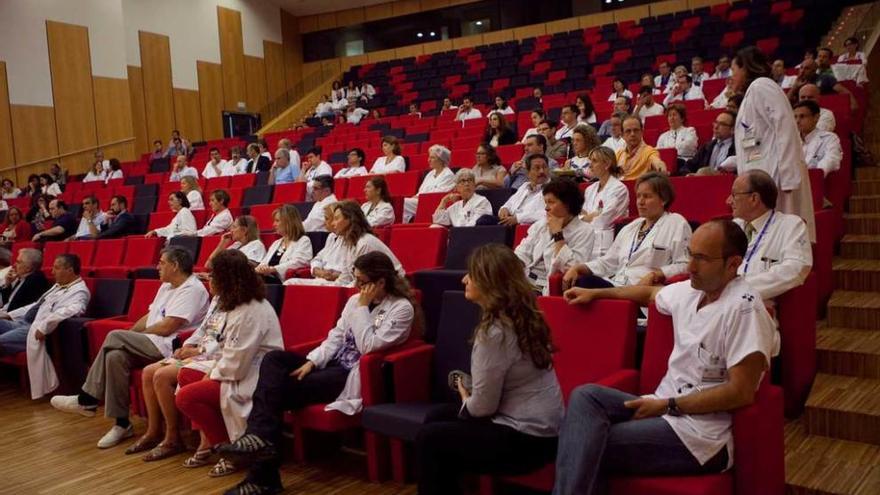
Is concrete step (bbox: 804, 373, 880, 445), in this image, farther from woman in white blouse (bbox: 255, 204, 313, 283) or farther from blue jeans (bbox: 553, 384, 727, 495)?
woman in white blouse (bbox: 255, 204, 313, 283)

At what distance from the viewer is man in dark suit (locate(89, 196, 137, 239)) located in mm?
5809

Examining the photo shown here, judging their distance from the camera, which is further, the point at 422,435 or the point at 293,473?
the point at 293,473

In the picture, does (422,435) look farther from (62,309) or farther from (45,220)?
(45,220)

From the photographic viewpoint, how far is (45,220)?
696 centimetres

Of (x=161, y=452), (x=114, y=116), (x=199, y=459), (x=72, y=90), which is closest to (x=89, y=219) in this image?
(x=161, y=452)

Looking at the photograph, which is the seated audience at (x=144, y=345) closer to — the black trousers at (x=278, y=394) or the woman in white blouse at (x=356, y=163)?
the black trousers at (x=278, y=394)

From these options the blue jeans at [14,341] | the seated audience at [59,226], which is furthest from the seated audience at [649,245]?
the seated audience at [59,226]

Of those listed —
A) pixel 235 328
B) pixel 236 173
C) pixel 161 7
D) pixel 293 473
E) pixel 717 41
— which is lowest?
pixel 293 473

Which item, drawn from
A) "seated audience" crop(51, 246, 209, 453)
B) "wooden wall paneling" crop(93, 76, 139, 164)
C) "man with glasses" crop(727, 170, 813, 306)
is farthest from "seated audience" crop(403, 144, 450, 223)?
"wooden wall paneling" crop(93, 76, 139, 164)

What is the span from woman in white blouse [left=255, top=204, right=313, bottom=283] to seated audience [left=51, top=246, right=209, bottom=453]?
584 millimetres

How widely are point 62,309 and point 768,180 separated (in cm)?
348

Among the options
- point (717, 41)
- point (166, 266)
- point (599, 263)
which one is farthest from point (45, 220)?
point (717, 41)

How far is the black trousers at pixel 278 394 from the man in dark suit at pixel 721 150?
7.70 feet

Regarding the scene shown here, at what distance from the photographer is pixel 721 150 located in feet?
12.6
